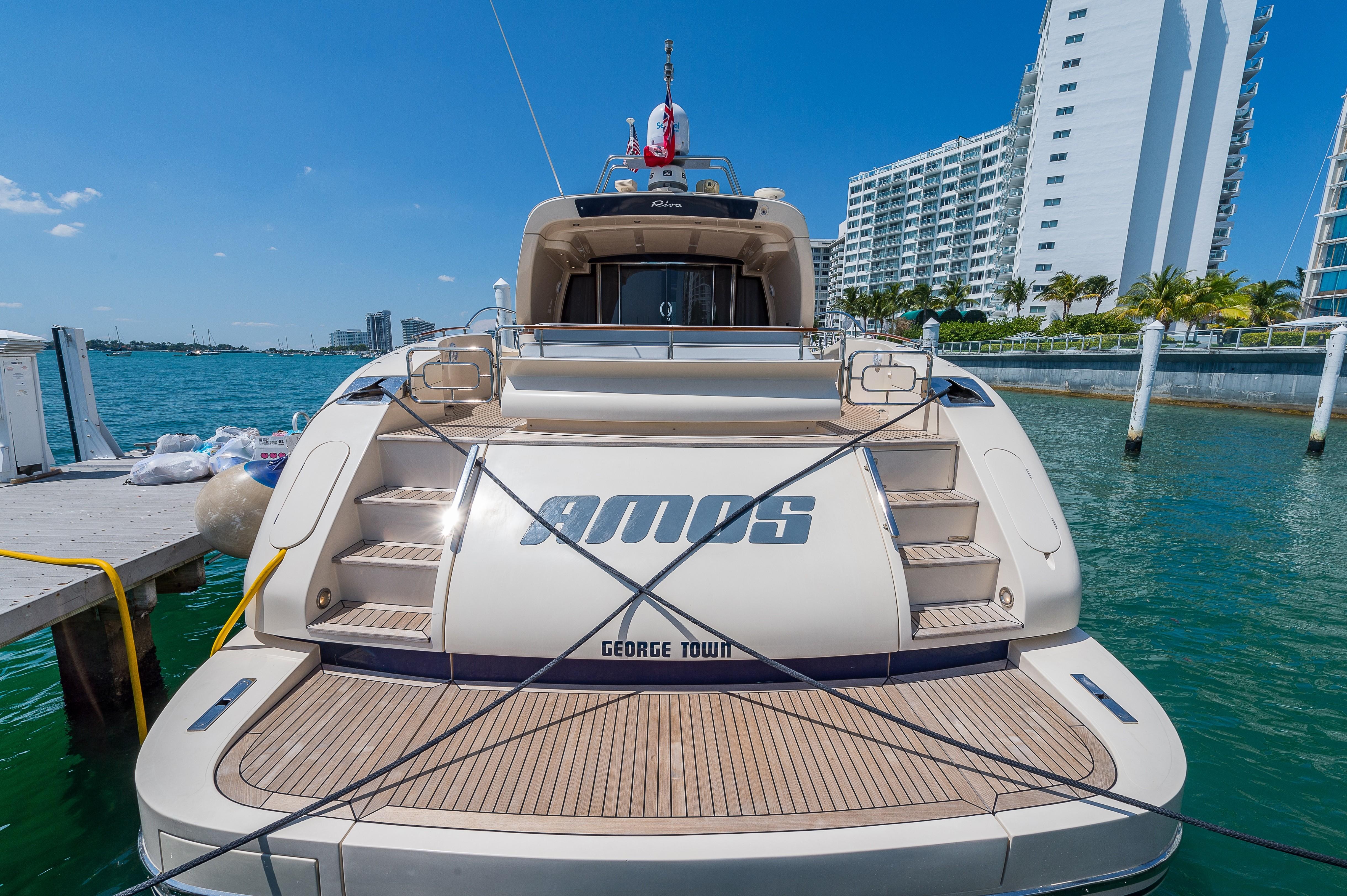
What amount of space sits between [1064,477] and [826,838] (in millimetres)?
13692

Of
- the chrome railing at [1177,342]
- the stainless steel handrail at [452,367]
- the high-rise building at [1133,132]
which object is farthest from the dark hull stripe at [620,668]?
the high-rise building at [1133,132]

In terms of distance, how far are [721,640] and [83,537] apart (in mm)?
5445

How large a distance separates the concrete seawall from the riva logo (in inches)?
832

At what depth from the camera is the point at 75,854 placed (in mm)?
3049

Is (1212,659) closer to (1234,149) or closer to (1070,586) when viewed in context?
(1070,586)

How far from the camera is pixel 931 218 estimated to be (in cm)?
8119

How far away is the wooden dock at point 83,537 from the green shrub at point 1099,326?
151 feet

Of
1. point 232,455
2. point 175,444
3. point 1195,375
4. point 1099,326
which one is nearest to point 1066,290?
point 1099,326

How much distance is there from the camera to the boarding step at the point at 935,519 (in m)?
3.25

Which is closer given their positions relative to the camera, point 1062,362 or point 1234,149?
point 1062,362

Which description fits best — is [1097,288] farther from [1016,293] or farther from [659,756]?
[659,756]

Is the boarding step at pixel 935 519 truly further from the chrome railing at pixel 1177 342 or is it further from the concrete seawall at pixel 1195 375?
the chrome railing at pixel 1177 342

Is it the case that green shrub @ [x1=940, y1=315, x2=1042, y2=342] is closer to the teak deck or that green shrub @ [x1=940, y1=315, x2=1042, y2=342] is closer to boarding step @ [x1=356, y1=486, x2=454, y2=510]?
the teak deck

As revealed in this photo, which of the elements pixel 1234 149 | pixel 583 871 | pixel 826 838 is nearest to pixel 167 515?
pixel 583 871
